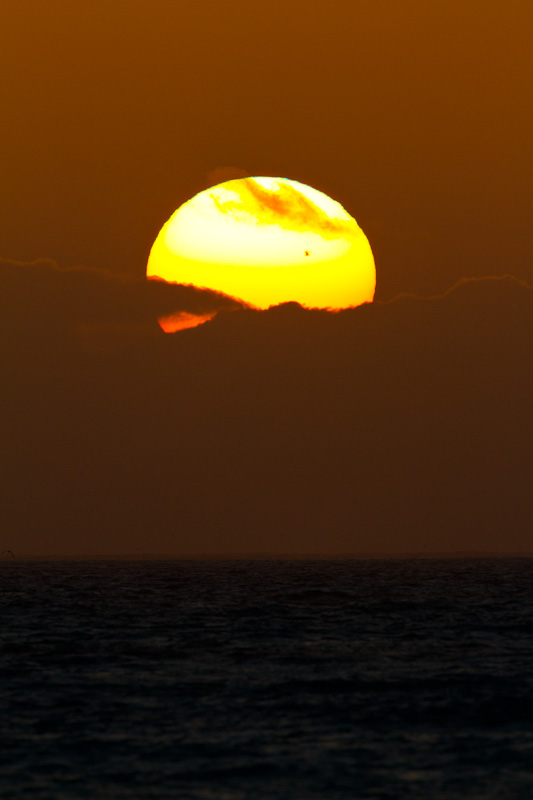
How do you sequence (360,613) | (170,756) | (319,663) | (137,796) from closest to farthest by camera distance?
1. (137,796)
2. (170,756)
3. (319,663)
4. (360,613)

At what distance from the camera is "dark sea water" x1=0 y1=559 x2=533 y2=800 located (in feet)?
83.4

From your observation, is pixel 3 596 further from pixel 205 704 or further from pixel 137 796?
Answer: pixel 137 796

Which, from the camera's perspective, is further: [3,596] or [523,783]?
[3,596]

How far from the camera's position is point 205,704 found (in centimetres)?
3444

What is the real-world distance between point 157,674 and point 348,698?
8174mm

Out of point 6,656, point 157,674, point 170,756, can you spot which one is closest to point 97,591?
point 6,656

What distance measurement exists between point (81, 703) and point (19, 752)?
6849mm

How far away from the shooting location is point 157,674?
134 feet

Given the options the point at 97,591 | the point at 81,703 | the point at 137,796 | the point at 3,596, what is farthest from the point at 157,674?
the point at 97,591

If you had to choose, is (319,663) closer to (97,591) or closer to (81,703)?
(81,703)

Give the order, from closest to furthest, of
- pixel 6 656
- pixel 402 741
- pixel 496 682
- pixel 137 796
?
1. pixel 137 796
2. pixel 402 741
3. pixel 496 682
4. pixel 6 656

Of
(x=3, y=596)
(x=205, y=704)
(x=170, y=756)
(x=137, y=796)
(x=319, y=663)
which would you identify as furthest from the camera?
(x=3, y=596)

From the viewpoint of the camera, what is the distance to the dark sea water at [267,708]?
25406 millimetres

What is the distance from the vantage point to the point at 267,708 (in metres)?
33.8
